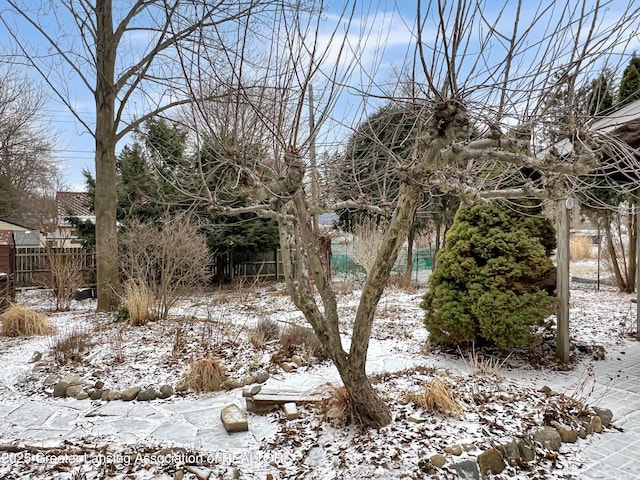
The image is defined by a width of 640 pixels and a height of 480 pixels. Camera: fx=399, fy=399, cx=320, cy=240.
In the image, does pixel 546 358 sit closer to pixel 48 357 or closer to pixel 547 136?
pixel 547 136

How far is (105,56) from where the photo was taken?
6.99m

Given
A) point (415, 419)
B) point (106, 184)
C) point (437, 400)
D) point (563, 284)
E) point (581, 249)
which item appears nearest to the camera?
point (415, 419)

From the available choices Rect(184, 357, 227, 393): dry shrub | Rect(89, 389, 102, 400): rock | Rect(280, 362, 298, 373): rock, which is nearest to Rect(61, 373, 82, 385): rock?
Rect(89, 389, 102, 400): rock

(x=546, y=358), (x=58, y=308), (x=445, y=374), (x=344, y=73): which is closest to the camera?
(x=344, y=73)

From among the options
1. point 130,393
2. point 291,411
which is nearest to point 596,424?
point 291,411

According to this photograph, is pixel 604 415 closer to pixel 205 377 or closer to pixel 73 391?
pixel 205 377

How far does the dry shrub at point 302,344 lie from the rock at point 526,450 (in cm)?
227

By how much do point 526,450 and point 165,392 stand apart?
2900 millimetres

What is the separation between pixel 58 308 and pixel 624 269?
11714mm

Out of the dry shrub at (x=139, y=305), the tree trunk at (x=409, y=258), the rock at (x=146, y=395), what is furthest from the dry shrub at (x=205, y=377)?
the tree trunk at (x=409, y=258)

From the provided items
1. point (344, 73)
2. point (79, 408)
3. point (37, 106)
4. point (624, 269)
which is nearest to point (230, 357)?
point (79, 408)

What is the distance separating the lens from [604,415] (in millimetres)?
2920

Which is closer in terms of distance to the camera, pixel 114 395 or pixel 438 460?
pixel 438 460

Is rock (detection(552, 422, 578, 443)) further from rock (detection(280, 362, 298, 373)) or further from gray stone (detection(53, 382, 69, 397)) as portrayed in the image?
gray stone (detection(53, 382, 69, 397))
